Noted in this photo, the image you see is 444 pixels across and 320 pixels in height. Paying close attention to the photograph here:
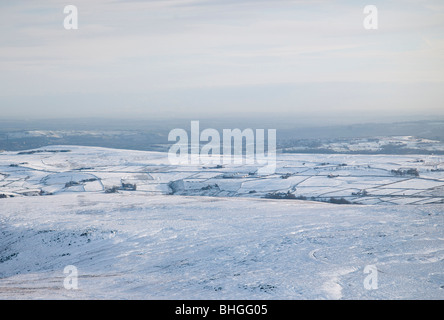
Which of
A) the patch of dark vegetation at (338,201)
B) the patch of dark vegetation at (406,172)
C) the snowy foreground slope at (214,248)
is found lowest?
the patch of dark vegetation at (338,201)

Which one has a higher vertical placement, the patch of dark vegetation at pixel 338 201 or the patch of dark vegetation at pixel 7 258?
the patch of dark vegetation at pixel 7 258

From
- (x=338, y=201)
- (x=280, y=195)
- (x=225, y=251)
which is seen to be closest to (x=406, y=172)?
(x=338, y=201)

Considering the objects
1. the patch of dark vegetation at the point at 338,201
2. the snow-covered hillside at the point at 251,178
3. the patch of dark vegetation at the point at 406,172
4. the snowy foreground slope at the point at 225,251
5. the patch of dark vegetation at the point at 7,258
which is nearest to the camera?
the snowy foreground slope at the point at 225,251

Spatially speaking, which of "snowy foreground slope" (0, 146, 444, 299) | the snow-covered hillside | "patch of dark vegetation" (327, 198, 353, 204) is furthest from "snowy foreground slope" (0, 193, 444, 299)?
the snow-covered hillside

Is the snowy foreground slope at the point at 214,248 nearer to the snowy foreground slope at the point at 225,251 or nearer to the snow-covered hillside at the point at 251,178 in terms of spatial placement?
the snowy foreground slope at the point at 225,251

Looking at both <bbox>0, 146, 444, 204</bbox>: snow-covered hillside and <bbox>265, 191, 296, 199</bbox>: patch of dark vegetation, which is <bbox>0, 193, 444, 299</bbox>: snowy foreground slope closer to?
<bbox>265, 191, 296, 199</bbox>: patch of dark vegetation

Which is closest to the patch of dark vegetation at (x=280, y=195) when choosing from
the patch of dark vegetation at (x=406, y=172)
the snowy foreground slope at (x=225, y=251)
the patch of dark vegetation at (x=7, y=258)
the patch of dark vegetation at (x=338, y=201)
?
the patch of dark vegetation at (x=338, y=201)
